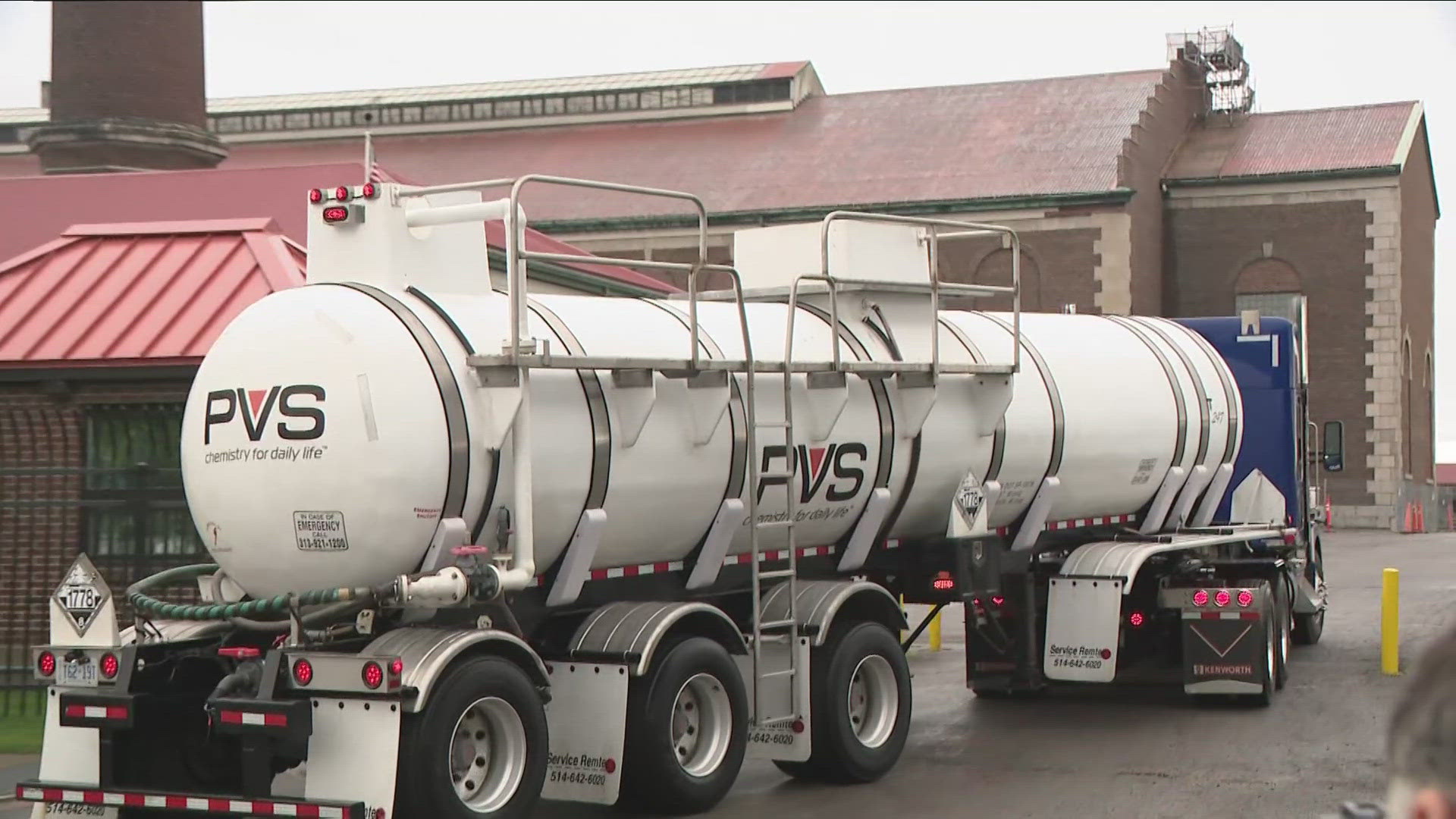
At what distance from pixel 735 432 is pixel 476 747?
109 inches

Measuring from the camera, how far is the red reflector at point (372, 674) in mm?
8188

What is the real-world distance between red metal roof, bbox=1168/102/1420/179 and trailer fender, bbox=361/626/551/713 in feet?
145

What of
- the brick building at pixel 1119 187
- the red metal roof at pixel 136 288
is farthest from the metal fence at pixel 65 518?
the brick building at pixel 1119 187

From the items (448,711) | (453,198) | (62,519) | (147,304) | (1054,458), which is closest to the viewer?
(448,711)

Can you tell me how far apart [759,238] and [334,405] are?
454cm

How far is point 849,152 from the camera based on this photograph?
51.5 meters

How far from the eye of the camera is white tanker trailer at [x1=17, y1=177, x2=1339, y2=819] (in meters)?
8.57

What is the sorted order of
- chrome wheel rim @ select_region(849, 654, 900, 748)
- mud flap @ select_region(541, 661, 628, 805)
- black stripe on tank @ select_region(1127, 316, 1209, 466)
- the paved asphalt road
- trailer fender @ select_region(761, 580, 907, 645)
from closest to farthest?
1. mud flap @ select_region(541, 661, 628, 805)
2. the paved asphalt road
3. trailer fender @ select_region(761, 580, 907, 645)
4. chrome wheel rim @ select_region(849, 654, 900, 748)
5. black stripe on tank @ select_region(1127, 316, 1209, 466)

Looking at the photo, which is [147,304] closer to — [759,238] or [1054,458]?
[759,238]

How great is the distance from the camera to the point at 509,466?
900 centimetres

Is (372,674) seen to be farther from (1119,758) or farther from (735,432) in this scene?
(1119,758)

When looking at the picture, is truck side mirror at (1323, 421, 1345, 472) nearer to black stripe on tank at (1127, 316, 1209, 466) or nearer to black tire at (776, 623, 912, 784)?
black stripe on tank at (1127, 316, 1209, 466)

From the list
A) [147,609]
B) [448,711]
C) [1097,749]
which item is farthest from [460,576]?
[1097,749]

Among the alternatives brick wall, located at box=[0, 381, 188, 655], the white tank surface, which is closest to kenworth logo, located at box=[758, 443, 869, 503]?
the white tank surface
